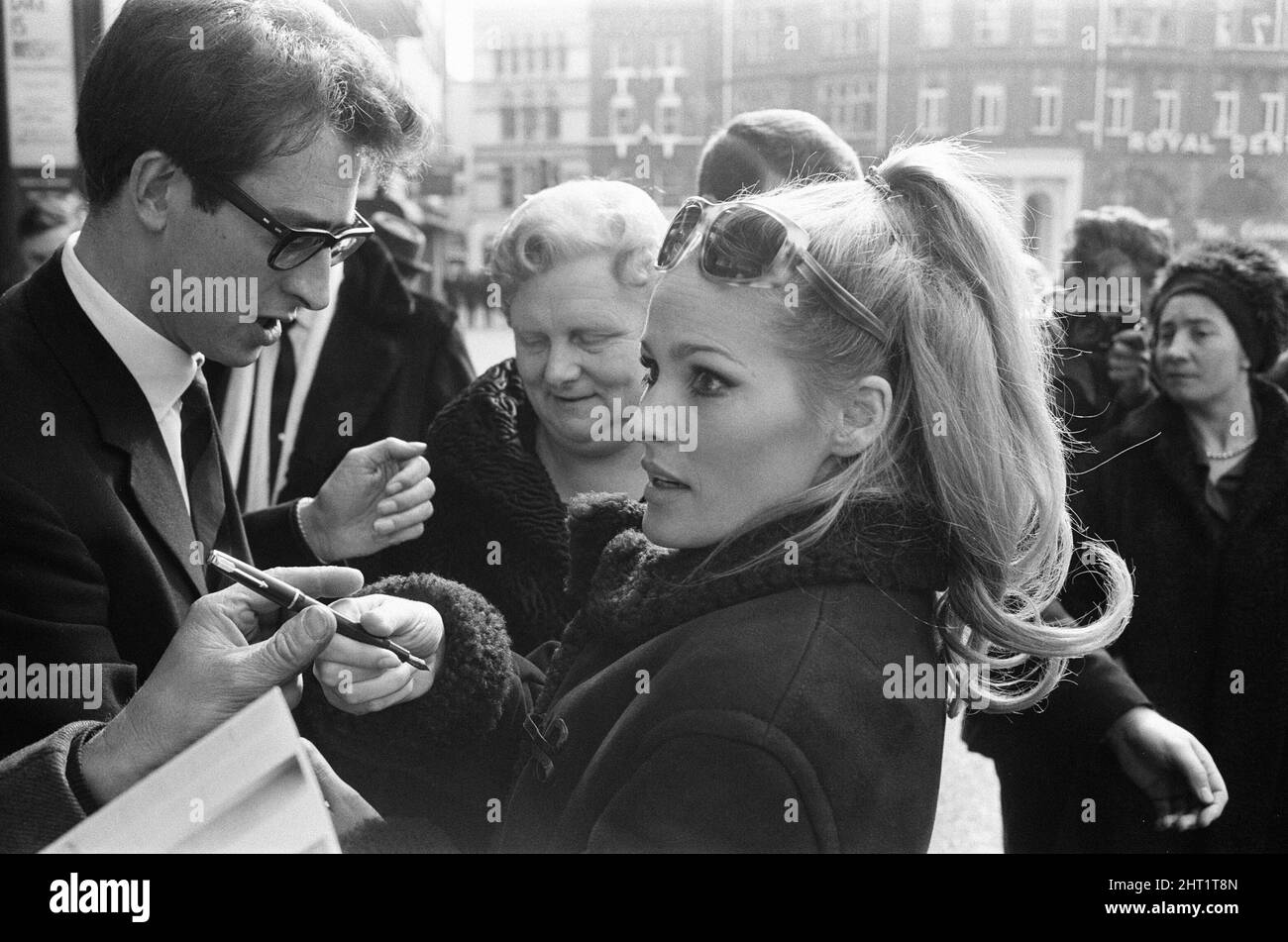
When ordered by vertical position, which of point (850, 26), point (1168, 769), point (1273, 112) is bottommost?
point (1168, 769)

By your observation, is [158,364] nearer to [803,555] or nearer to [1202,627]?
[803,555]

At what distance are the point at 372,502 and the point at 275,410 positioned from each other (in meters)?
1.13

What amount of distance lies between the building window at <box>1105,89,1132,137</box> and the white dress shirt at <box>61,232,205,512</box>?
6.29 m

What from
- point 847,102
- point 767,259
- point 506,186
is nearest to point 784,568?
point 767,259

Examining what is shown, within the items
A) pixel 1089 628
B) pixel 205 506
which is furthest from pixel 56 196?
pixel 1089 628

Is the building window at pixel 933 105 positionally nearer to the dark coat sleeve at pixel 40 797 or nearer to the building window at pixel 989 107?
the building window at pixel 989 107

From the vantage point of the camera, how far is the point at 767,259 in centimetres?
144

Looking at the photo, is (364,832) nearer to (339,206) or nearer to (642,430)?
(642,430)

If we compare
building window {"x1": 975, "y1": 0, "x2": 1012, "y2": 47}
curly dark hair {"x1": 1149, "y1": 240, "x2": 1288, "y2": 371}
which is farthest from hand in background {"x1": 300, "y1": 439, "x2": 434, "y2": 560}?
building window {"x1": 975, "y1": 0, "x2": 1012, "y2": 47}

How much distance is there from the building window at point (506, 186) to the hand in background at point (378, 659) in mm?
8908

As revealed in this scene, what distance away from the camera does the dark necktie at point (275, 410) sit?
3090mm

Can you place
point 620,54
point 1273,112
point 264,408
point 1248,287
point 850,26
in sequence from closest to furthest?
1. point 1248,287
2. point 264,408
3. point 1273,112
4. point 850,26
5. point 620,54

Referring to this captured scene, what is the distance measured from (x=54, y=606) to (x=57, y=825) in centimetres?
24

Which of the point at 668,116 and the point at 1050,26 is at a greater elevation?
the point at 1050,26
